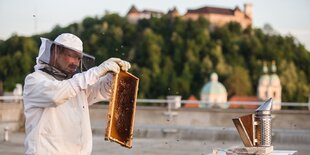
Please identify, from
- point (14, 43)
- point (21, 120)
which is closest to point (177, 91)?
point (14, 43)

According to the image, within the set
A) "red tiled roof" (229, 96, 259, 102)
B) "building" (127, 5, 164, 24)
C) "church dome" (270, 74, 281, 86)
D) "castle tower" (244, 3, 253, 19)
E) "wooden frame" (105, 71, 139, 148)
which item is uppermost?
"castle tower" (244, 3, 253, 19)

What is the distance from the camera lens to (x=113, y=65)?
4.52 metres

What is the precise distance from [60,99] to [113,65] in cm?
43

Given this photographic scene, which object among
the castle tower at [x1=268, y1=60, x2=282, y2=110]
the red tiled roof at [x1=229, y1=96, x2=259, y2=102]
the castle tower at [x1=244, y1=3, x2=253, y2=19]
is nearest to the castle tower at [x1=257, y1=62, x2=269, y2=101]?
the castle tower at [x1=268, y1=60, x2=282, y2=110]

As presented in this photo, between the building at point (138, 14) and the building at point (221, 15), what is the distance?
5.19m

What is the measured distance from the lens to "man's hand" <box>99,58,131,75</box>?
4.46m

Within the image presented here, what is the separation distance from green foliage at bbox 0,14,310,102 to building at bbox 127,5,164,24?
9.25 ft

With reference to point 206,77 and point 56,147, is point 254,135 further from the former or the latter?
point 206,77

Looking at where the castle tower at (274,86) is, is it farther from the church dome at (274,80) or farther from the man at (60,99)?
the man at (60,99)

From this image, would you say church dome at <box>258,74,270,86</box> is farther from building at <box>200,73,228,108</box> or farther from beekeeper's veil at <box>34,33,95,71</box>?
beekeeper's veil at <box>34,33,95,71</box>

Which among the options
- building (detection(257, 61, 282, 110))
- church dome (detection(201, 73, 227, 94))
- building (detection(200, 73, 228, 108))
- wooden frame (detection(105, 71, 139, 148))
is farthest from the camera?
building (detection(257, 61, 282, 110))

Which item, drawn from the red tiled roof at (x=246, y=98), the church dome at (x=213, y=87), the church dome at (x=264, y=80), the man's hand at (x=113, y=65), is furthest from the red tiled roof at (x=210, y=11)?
the man's hand at (x=113, y=65)

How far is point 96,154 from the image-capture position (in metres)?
11.8

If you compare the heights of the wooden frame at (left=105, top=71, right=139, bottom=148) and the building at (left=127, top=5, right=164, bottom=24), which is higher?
the building at (left=127, top=5, right=164, bottom=24)
